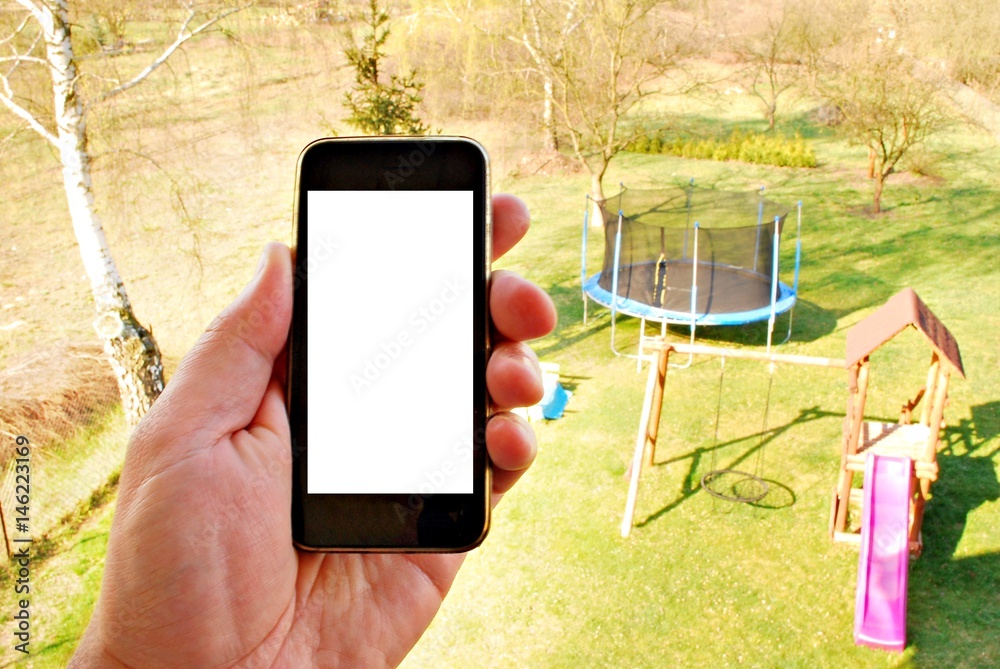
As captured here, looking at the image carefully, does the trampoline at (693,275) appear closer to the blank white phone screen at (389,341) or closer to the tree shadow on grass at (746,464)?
the tree shadow on grass at (746,464)

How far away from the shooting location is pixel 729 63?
55.4 ft

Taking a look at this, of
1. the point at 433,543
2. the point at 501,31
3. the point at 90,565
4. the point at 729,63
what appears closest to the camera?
the point at 433,543

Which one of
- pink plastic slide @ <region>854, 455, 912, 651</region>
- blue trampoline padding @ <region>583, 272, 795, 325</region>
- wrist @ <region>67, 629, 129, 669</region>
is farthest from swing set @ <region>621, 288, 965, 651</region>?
wrist @ <region>67, 629, 129, 669</region>

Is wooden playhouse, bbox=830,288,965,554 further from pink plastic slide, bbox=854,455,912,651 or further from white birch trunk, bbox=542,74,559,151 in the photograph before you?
white birch trunk, bbox=542,74,559,151

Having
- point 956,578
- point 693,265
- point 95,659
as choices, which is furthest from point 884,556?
point 95,659

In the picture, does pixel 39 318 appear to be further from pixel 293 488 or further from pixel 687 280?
pixel 293 488

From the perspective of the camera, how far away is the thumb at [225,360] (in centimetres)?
112

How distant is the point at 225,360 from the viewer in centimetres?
113

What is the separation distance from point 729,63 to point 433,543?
17611 millimetres

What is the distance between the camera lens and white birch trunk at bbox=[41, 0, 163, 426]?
464cm

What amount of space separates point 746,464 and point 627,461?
0.90 metres

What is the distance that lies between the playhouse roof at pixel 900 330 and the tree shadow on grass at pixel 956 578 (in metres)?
1.21

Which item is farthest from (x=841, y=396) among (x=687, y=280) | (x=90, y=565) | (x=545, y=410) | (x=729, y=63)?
(x=729, y=63)

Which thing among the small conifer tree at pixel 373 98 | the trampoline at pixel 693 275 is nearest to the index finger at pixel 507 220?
the small conifer tree at pixel 373 98
